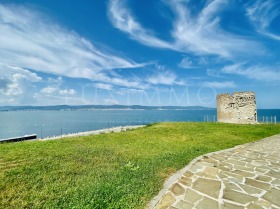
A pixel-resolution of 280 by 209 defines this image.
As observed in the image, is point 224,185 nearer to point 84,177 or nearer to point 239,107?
point 84,177

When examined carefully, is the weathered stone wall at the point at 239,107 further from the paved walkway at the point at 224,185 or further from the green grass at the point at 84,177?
the green grass at the point at 84,177

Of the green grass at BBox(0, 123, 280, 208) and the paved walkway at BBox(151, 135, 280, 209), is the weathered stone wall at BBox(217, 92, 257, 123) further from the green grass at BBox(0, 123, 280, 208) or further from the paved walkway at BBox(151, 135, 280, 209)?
the green grass at BBox(0, 123, 280, 208)

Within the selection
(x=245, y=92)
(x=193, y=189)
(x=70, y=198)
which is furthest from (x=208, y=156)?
(x=245, y=92)

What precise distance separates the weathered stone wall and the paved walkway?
21042 millimetres

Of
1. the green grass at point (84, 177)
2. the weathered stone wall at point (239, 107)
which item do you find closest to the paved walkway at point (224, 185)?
the green grass at point (84, 177)

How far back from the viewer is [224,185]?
545cm

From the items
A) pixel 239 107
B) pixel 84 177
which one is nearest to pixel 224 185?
pixel 84 177

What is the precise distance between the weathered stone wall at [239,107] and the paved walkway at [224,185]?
21.0m

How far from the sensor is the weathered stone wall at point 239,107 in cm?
2711

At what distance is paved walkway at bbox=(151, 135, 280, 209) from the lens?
4477 mm

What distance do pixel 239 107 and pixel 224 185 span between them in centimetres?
2514

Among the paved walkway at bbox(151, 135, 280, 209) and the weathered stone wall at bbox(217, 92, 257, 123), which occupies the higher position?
the weathered stone wall at bbox(217, 92, 257, 123)

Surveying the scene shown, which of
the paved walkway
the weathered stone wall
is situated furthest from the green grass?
the weathered stone wall

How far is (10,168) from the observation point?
21.8 feet
